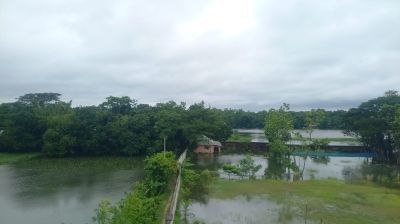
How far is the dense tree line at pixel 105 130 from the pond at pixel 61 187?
12.2ft

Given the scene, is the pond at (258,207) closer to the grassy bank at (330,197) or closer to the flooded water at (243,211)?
the flooded water at (243,211)

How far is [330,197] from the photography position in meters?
23.0

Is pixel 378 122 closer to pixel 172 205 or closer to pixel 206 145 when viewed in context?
pixel 206 145

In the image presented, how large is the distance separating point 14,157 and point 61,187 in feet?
62.9

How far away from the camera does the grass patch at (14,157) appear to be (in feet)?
132

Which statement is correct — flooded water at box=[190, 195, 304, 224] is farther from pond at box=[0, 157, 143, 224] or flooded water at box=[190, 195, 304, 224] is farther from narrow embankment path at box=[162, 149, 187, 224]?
pond at box=[0, 157, 143, 224]

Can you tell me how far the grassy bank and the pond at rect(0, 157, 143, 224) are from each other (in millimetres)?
7620

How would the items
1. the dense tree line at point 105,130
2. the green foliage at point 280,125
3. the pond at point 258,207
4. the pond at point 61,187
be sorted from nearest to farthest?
the pond at point 258,207
the pond at point 61,187
the green foliage at point 280,125
the dense tree line at point 105,130

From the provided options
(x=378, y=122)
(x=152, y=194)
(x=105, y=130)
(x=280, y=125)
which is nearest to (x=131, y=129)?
(x=105, y=130)

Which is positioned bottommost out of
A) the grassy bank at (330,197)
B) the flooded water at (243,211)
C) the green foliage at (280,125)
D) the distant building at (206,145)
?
the flooded water at (243,211)

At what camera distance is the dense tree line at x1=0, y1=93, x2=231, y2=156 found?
43.4 meters

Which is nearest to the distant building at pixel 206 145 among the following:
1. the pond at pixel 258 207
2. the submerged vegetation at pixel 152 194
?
the pond at pixel 258 207

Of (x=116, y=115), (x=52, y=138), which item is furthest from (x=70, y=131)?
(x=116, y=115)

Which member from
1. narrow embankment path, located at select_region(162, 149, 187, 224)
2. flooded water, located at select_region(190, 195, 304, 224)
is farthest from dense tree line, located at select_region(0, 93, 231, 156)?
flooded water, located at select_region(190, 195, 304, 224)
